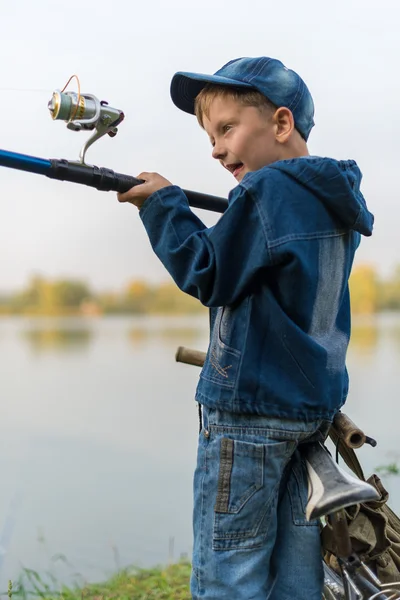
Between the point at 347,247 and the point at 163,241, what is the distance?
1.42ft

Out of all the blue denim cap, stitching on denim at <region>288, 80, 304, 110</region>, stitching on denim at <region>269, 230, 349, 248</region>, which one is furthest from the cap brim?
stitching on denim at <region>269, 230, 349, 248</region>

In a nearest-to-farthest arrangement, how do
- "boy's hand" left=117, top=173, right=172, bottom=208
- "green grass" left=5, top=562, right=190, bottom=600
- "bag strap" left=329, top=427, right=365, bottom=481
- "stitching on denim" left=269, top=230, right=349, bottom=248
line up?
"stitching on denim" left=269, top=230, right=349, bottom=248 < "boy's hand" left=117, top=173, right=172, bottom=208 < "bag strap" left=329, top=427, right=365, bottom=481 < "green grass" left=5, top=562, right=190, bottom=600

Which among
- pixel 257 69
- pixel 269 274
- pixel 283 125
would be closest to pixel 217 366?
pixel 269 274

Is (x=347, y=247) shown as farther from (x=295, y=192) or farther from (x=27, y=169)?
(x=27, y=169)

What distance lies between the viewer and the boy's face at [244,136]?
1.62 metres

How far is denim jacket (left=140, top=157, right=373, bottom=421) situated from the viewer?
1.50m

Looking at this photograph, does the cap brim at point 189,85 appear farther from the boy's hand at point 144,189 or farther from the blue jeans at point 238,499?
the blue jeans at point 238,499

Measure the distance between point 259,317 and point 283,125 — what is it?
0.46 m

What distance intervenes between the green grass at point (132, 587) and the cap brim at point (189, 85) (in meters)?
1.86

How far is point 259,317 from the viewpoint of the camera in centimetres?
153

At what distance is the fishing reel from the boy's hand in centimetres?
13

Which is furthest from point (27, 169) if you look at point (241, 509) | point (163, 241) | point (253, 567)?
point (253, 567)

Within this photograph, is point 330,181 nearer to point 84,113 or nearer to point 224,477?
point 84,113

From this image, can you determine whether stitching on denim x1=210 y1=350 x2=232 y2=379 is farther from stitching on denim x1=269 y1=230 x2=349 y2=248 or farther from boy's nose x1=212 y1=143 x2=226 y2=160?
boy's nose x1=212 y1=143 x2=226 y2=160
